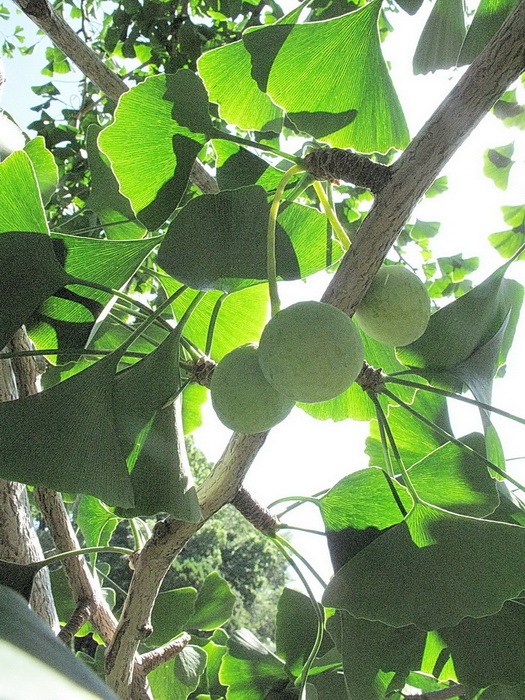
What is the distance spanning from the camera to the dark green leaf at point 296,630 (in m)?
1.05

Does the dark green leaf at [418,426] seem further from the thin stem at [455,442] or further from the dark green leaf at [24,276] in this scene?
the dark green leaf at [24,276]

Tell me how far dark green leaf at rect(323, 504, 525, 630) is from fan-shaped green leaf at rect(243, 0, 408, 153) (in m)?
0.51

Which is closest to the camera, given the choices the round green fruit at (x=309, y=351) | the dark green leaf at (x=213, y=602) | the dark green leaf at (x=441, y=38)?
the round green fruit at (x=309, y=351)

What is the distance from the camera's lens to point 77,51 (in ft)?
4.40

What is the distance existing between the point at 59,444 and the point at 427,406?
0.65 m

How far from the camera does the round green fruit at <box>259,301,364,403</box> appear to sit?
562 mm

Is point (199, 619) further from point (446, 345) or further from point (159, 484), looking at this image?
point (446, 345)

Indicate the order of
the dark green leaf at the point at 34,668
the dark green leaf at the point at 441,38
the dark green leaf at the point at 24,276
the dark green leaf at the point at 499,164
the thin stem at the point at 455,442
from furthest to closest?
the dark green leaf at the point at 499,164 → the dark green leaf at the point at 441,38 → the thin stem at the point at 455,442 → the dark green leaf at the point at 24,276 → the dark green leaf at the point at 34,668

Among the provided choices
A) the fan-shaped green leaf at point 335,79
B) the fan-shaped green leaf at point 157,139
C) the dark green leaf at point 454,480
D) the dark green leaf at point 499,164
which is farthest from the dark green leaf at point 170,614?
the dark green leaf at point 499,164

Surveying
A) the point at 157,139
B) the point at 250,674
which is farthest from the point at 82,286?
the point at 250,674

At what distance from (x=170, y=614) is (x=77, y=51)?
121 centimetres

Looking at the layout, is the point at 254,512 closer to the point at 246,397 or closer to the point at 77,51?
the point at 246,397

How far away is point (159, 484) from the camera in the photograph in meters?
0.71

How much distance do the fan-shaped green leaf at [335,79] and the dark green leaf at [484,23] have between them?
161 millimetres
